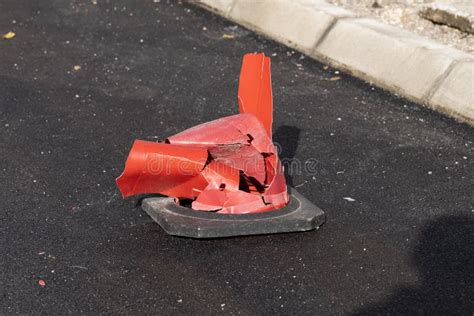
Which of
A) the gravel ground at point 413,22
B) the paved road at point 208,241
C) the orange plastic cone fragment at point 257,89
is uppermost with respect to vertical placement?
the orange plastic cone fragment at point 257,89

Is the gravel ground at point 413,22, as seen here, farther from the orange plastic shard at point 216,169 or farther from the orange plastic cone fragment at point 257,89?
the orange plastic shard at point 216,169

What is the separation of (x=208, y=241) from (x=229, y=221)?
0.18m

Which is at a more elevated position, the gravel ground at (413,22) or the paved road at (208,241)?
the gravel ground at (413,22)

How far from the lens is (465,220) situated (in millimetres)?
5195

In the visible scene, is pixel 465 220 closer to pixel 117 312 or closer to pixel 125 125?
pixel 117 312

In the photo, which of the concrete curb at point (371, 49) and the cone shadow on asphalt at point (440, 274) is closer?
the cone shadow on asphalt at point (440, 274)

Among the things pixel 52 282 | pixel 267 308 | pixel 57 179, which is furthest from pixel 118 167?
pixel 267 308

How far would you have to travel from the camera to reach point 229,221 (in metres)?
4.90

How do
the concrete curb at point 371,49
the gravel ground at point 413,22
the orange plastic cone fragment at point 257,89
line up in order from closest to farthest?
the orange plastic cone fragment at point 257,89 → the concrete curb at point 371,49 → the gravel ground at point 413,22

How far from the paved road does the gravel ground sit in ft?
2.92

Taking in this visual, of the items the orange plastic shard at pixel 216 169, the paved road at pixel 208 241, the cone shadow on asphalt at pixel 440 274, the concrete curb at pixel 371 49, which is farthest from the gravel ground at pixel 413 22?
the orange plastic shard at pixel 216 169

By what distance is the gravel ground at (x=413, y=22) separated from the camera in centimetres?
749

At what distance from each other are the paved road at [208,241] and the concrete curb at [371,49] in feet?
0.47

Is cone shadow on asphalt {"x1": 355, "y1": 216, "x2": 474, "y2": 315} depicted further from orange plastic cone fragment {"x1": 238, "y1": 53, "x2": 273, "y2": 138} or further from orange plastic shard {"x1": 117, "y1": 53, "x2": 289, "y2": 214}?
orange plastic cone fragment {"x1": 238, "y1": 53, "x2": 273, "y2": 138}
